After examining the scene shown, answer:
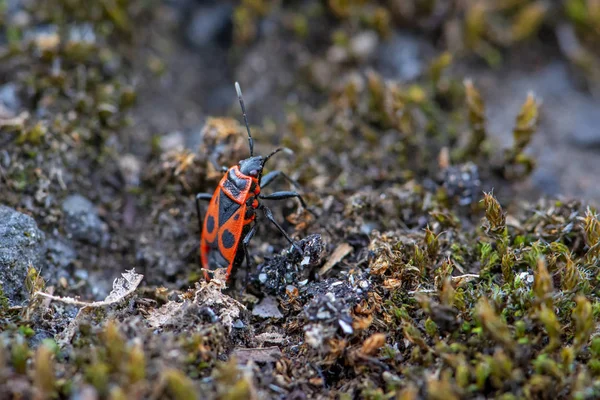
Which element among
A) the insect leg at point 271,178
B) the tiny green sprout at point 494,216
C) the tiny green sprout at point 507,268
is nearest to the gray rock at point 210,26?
the insect leg at point 271,178

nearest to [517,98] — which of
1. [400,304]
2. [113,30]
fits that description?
[400,304]

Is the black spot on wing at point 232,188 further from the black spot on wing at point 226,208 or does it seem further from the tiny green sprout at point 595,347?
the tiny green sprout at point 595,347

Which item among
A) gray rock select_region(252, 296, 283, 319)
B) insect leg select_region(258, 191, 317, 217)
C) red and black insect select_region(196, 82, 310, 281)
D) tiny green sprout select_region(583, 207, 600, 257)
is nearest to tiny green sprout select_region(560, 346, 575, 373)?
tiny green sprout select_region(583, 207, 600, 257)

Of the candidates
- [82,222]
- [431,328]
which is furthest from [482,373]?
[82,222]

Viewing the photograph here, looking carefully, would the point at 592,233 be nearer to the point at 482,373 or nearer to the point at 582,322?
the point at 582,322

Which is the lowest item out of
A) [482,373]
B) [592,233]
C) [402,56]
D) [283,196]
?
[482,373]

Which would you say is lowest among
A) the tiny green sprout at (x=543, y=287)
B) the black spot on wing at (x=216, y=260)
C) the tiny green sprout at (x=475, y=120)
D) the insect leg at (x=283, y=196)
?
the tiny green sprout at (x=543, y=287)

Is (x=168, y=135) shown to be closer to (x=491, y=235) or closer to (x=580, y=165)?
(x=491, y=235)
